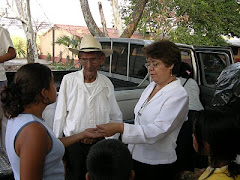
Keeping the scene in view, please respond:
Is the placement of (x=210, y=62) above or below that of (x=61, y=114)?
above

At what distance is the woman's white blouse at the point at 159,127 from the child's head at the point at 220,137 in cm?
39

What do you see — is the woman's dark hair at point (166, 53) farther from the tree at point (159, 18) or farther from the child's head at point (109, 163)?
the tree at point (159, 18)

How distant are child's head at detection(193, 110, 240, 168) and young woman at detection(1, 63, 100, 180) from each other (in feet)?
2.96

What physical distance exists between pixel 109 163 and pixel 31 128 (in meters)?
0.45

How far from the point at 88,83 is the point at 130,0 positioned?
9.43 m

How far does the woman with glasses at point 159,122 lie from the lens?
6.57 ft

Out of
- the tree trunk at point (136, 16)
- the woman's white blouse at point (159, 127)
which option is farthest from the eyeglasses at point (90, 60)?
A: the tree trunk at point (136, 16)

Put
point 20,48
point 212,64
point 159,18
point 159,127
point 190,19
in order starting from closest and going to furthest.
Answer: point 159,127, point 212,64, point 159,18, point 190,19, point 20,48

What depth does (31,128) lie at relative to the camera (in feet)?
4.54

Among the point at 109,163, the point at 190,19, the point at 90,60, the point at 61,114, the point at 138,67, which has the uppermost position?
the point at 190,19

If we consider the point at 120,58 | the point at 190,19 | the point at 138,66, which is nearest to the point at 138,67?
the point at 138,66

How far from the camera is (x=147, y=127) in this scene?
6.61 ft

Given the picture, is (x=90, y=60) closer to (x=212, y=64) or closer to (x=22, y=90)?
(x=22, y=90)

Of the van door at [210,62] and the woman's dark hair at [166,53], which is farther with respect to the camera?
the van door at [210,62]
